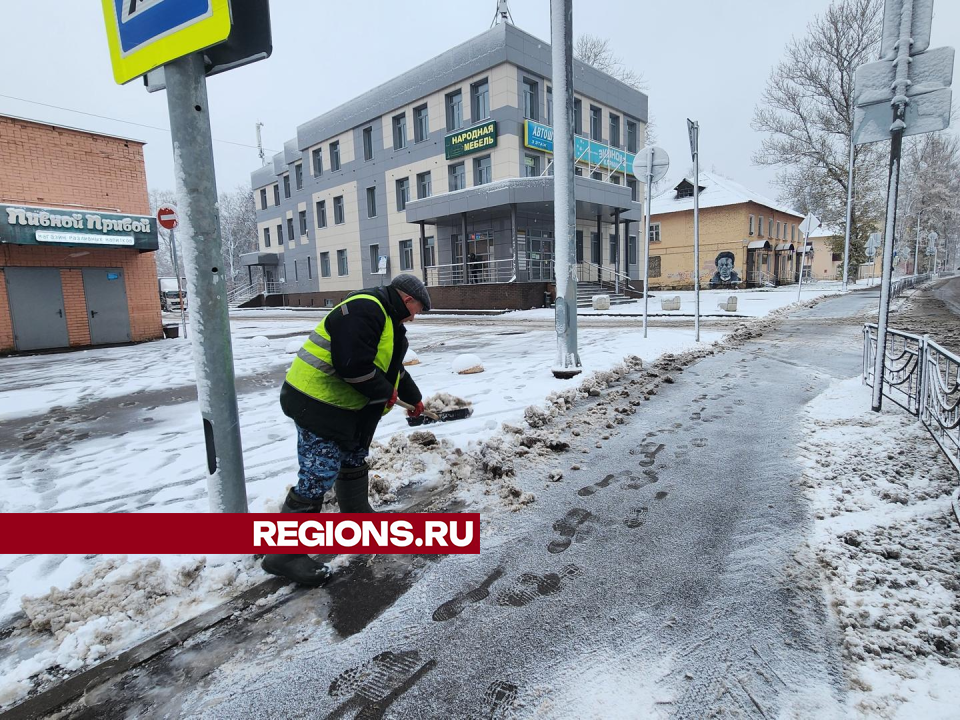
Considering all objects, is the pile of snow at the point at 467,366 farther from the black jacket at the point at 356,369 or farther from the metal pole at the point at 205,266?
the metal pole at the point at 205,266

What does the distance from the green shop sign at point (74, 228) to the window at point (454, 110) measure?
641 inches

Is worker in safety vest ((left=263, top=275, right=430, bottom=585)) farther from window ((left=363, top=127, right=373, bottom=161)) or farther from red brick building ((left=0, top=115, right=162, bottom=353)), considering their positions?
window ((left=363, top=127, right=373, bottom=161))

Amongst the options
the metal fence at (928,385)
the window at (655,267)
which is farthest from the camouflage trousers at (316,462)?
the window at (655,267)

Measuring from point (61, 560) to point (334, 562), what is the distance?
1592 mm

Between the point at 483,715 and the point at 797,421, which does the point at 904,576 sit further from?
the point at 797,421

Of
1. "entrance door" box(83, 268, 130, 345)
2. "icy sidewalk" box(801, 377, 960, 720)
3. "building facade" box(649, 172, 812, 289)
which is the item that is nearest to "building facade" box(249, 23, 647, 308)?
"building facade" box(649, 172, 812, 289)

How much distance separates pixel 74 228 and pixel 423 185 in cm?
1813

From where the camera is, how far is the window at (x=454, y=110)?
1029 inches

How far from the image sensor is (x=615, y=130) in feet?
97.9

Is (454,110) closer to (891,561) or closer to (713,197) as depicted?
(713,197)

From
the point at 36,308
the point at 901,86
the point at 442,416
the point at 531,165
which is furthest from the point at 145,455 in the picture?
the point at 531,165

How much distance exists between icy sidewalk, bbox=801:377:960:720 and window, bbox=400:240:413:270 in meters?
27.2

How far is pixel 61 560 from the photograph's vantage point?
3025 millimetres

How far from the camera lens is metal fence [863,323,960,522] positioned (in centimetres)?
357
